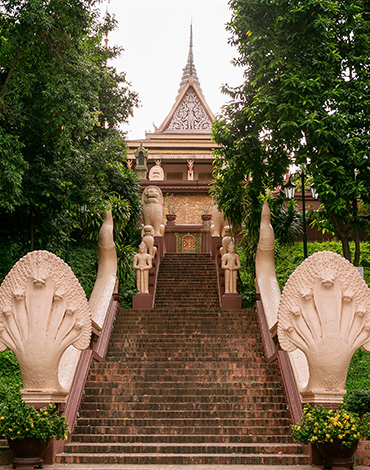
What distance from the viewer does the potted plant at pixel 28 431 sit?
7230mm

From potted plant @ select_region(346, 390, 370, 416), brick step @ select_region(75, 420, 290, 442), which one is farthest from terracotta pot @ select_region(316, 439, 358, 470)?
brick step @ select_region(75, 420, 290, 442)

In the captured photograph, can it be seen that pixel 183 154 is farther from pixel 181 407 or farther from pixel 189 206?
pixel 181 407

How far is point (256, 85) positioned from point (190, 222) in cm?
1613

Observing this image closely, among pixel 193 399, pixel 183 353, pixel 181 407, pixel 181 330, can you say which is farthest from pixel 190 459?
pixel 181 330

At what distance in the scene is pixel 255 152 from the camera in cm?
1227

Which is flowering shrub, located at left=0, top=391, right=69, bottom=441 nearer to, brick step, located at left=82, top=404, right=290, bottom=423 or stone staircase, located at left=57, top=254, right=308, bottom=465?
stone staircase, located at left=57, top=254, right=308, bottom=465

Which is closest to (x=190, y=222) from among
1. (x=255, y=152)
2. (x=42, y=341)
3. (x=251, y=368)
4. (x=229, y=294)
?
(x=229, y=294)

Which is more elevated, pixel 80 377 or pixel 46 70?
pixel 46 70

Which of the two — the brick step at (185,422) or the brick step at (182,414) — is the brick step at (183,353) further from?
the brick step at (185,422)

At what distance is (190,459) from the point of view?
796cm

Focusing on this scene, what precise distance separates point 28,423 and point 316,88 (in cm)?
724

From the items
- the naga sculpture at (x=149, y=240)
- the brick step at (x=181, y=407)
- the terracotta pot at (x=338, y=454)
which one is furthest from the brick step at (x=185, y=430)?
the naga sculpture at (x=149, y=240)

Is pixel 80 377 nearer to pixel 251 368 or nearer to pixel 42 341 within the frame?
pixel 42 341

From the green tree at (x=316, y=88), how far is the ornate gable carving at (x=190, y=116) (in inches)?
975
